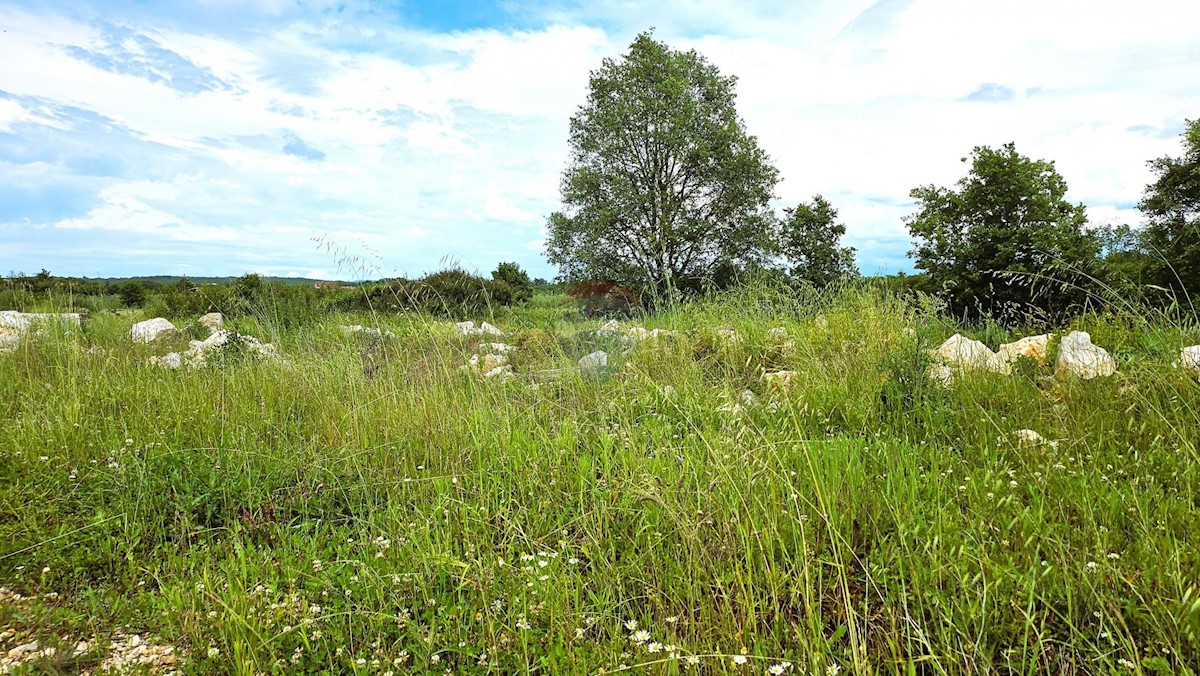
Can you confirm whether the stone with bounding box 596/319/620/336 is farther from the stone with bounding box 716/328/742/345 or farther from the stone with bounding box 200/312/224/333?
the stone with bounding box 200/312/224/333

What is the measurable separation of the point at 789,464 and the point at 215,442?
10.2ft

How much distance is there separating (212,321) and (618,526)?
10.8m

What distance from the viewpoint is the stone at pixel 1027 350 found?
191 inches

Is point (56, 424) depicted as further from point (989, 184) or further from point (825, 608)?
point (989, 184)

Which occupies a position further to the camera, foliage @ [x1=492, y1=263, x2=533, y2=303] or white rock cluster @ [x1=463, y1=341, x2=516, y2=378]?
foliage @ [x1=492, y1=263, x2=533, y2=303]

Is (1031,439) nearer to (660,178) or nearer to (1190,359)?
(1190,359)

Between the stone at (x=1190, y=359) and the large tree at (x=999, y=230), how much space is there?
10.2 meters

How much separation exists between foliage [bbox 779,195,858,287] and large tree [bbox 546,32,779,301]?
0.85 meters

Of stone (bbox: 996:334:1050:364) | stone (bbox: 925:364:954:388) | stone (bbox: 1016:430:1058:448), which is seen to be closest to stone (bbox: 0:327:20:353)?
stone (bbox: 925:364:954:388)

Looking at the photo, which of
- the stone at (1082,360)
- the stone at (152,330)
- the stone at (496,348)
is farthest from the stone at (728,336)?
the stone at (152,330)

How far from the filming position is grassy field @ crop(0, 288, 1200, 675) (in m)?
1.85

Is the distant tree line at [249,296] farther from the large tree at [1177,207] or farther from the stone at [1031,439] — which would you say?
the large tree at [1177,207]

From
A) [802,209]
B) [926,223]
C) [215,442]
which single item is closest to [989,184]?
[926,223]

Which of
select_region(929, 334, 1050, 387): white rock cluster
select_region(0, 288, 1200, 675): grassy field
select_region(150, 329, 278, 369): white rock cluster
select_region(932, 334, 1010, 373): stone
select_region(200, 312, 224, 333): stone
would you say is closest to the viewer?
Result: select_region(0, 288, 1200, 675): grassy field
